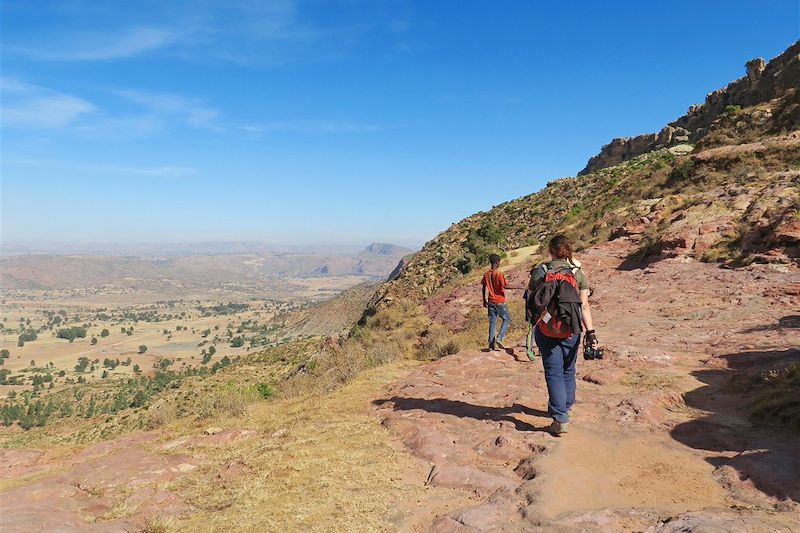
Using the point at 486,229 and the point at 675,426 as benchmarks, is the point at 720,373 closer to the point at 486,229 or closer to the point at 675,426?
the point at 675,426

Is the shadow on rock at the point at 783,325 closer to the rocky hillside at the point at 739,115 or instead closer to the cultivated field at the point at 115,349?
the rocky hillside at the point at 739,115

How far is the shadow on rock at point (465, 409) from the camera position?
5.98m

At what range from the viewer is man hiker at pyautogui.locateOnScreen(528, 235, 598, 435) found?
5.14 metres

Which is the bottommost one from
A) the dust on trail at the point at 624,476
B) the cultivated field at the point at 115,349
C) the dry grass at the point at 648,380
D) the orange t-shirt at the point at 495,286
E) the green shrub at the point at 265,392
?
the cultivated field at the point at 115,349

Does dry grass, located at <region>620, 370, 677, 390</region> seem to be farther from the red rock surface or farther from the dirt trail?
the red rock surface

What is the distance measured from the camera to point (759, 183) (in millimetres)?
16844

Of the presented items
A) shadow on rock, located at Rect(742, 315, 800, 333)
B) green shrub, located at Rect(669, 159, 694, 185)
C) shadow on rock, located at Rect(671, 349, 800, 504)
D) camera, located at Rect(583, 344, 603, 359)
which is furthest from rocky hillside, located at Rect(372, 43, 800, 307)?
camera, located at Rect(583, 344, 603, 359)

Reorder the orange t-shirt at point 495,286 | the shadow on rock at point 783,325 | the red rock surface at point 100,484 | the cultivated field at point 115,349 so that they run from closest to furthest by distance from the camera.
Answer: the red rock surface at point 100,484, the shadow on rock at point 783,325, the orange t-shirt at point 495,286, the cultivated field at point 115,349

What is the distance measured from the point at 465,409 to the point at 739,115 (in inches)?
1181

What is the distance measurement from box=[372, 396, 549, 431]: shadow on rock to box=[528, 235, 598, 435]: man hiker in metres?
0.50

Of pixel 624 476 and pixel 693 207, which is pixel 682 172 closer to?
pixel 693 207

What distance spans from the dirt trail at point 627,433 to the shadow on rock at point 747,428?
0.05ft

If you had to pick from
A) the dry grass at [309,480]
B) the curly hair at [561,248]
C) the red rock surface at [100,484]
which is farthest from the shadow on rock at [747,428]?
the red rock surface at [100,484]

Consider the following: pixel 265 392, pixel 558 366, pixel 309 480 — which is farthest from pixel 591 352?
pixel 265 392
